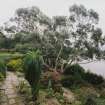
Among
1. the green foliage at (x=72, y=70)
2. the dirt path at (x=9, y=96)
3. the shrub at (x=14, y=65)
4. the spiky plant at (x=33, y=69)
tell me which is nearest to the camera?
the dirt path at (x=9, y=96)

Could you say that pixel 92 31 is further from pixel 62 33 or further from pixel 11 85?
pixel 11 85

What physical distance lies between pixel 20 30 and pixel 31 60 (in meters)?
15.8

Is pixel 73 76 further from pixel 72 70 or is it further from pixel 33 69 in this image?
pixel 33 69

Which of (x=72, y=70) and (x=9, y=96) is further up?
(x=72, y=70)

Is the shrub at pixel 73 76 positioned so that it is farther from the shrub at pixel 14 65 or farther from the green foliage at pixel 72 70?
the shrub at pixel 14 65

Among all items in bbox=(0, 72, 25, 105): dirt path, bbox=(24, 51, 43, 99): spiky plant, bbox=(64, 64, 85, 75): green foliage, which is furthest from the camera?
bbox=(64, 64, 85, 75): green foliage

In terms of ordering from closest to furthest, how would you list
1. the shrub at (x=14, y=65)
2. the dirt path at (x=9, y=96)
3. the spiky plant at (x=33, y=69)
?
1. the dirt path at (x=9, y=96)
2. the spiky plant at (x=33, y=69)
3. the shrub at (x=14, y=65)

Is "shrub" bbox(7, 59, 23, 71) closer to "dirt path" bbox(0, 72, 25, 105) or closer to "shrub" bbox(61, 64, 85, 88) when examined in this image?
"shrub" bbox(61, 64, 85, 88)

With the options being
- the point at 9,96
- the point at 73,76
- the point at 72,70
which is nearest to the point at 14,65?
the point at 73,76

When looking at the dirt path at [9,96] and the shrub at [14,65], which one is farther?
the shrub at [14,65]

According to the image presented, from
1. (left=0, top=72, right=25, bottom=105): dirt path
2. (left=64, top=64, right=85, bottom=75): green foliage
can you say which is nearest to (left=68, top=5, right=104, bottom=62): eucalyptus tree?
(left=64, top=64, right=85, bottom=75): green foliage

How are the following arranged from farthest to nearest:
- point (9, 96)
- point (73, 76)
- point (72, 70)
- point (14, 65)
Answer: point (72, 70), point (73, 76), point (14, 65), point (9, 96)

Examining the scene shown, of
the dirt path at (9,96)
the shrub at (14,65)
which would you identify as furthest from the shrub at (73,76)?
the dirt path at (9,96)

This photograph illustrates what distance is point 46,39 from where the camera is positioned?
789 inches
